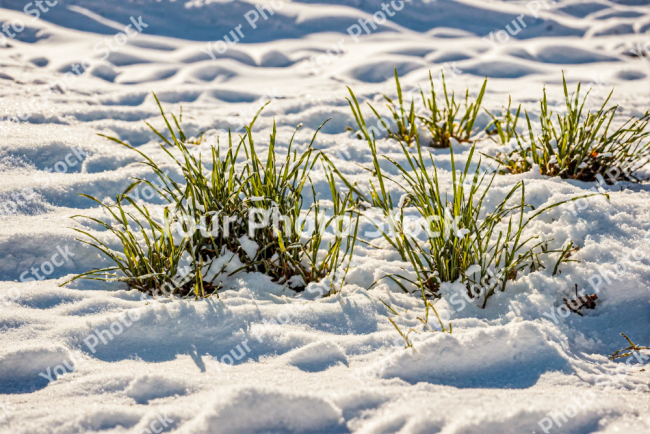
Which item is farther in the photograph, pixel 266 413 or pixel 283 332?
pixel 283 332

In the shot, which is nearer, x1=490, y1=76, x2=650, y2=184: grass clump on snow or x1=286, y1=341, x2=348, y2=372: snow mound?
x1=286, y1=341, x2=348, y2=372: snow mound

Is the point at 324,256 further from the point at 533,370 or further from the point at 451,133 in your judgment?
the point at 451,133

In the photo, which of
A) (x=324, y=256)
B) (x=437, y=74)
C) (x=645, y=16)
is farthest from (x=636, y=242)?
(x=645, y=16)

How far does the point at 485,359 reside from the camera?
1222 millimetres

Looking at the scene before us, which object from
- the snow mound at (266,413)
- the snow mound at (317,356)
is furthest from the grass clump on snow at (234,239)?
the snow mound at (266,413)

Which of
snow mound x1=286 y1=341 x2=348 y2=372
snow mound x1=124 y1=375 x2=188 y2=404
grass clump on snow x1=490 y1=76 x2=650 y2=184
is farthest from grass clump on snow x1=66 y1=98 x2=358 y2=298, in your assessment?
grass clump on snow x1=490 y1=76 x2=650 y2=184

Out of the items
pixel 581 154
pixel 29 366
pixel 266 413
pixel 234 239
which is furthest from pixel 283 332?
pixel 581 154

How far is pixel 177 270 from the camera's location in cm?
161

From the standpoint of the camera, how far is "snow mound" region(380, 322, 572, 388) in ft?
3.87

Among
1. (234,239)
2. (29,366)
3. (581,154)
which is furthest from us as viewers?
(581,154)

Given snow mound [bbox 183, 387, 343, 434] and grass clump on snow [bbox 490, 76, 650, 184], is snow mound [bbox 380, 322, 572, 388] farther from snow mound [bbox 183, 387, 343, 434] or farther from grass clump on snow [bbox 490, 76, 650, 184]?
grass clump on snow [bbox 490, 76, 650, 184]

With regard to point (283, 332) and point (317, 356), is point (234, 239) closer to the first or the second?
point (283, 332)

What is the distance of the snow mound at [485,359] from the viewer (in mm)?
1181

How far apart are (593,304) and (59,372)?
1.62 meters
